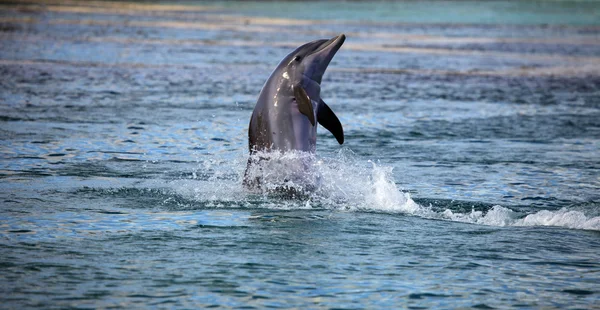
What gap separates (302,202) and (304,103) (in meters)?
1.00

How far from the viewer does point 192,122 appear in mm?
18484

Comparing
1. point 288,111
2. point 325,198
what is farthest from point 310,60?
point 325,198

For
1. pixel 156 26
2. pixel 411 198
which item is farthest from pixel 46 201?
pixel 156 26

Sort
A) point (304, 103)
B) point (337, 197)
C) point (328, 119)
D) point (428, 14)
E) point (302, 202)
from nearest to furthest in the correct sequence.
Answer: point (304, 103) → point (302, 202) → point (337, 197) → point (328, 119) → point (428, 14)

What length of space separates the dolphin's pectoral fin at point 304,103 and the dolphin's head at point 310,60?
41 centimetres

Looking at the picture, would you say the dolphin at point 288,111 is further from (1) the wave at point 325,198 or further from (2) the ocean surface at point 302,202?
(2) the ocean surface at point 302,202

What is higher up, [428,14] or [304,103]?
[428,14]

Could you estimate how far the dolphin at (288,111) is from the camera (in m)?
11.4

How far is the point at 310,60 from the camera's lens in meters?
11.6

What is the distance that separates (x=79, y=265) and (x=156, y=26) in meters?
49.7

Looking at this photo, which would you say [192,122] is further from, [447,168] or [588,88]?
[588,88]

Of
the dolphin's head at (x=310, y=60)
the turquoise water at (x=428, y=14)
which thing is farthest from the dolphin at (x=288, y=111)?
the turquoise water at (x=428, y=14)

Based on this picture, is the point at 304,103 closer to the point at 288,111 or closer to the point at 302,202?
the point at 288,111

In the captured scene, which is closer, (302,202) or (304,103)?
(304,103)
